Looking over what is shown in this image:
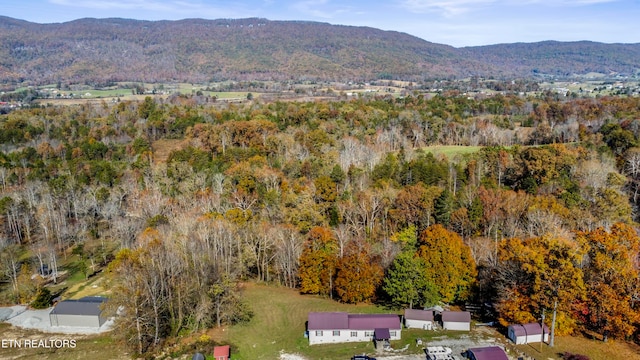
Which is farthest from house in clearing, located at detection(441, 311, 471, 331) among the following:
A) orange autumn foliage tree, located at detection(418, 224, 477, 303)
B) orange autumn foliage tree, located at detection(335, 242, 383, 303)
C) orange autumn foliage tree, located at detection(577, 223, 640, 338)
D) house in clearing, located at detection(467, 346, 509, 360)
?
orange autumn foliage tree, located at detection(577, 223, 640, 338)

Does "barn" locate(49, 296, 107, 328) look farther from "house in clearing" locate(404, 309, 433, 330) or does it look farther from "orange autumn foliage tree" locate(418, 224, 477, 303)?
"orange autumn foliage tree" locate(418, 224, 477, 303)

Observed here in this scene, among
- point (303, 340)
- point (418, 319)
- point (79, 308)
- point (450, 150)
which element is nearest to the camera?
point (303, 340)

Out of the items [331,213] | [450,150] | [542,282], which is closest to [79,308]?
[331,213]

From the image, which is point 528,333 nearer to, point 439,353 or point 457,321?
point 457,321

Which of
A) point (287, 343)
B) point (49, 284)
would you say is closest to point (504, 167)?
point (287, 343)

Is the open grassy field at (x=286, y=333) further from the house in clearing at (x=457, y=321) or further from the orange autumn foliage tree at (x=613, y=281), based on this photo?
the orange autumn foliage tree at (x=613, y=281)

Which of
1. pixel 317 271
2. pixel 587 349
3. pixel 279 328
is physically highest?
pixel 317 271

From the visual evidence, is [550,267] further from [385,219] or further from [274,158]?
[274,158]
